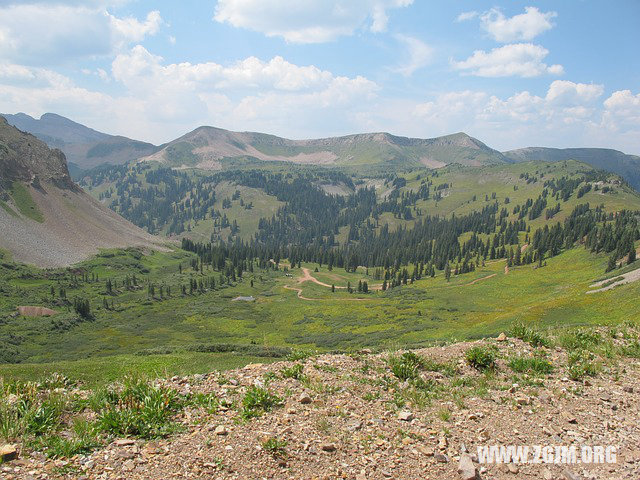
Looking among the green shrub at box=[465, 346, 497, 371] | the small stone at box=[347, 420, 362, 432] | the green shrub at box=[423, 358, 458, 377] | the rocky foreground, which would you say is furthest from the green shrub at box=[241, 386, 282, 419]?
the green shrub at box=[465, 346, 497, 371]

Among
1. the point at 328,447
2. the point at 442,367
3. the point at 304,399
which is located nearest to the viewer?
the point at 328,447

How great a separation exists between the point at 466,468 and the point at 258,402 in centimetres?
686

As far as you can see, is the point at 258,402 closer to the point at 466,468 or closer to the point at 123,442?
the point at 123,442

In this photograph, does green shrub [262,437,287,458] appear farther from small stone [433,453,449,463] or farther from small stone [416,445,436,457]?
small stone [433,453,449,463]

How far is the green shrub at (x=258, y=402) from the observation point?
12477 mm

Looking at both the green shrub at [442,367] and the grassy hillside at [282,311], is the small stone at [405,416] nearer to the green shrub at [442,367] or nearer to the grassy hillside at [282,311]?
the green shrub at [442,367]

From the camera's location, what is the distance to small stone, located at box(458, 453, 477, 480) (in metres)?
9.73

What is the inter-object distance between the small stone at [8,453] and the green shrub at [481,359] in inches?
672

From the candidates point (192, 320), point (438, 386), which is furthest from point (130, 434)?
point (192, 320)

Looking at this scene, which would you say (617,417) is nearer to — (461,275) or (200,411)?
(200,411)

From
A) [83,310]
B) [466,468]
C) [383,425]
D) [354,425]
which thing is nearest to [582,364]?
[466,468]

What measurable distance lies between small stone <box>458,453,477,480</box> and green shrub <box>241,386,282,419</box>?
6171mm

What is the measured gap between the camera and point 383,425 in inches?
480

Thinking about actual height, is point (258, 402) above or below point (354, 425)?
above
